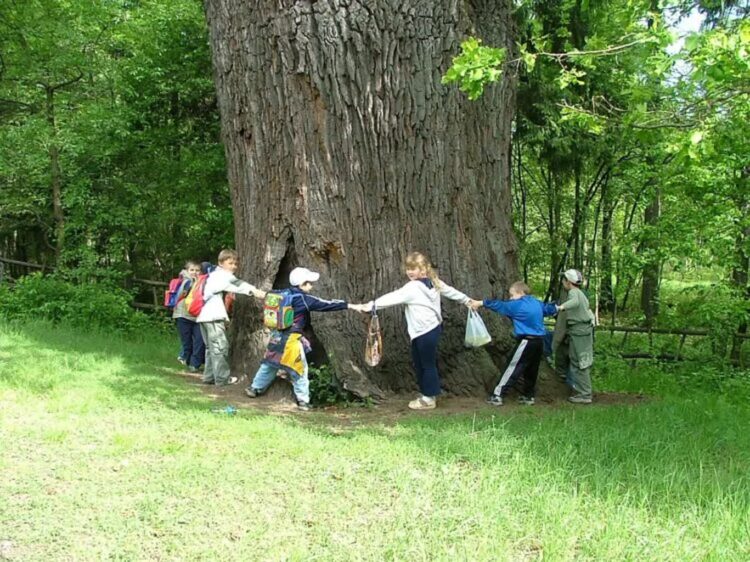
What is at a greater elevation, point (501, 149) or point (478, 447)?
point (501, 149)

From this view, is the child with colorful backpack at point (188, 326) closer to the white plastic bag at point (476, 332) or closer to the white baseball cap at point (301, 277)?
the white baseball cap at point (301, 277)

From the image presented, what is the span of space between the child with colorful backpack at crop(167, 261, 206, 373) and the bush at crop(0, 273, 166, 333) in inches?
106

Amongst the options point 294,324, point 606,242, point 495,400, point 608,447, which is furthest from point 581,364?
point 606,242

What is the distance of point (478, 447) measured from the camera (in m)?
4.65

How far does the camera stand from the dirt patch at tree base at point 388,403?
6.26 m

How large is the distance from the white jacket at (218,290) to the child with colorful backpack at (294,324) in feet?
1.73

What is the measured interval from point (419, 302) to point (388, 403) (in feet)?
3.56

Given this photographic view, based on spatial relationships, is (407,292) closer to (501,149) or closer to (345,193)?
(345,193)

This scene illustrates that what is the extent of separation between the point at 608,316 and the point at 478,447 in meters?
19.0

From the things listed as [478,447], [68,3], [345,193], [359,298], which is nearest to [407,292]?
[359,298]

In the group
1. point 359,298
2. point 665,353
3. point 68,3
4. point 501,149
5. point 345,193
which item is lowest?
point 665,353

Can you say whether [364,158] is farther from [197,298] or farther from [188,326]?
[188,326]

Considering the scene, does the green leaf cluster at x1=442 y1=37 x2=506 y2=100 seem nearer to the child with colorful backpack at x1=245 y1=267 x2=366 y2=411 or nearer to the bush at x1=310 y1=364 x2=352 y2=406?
the child with colorful backpack at x1=245 y1=267 x2=366 y2=411

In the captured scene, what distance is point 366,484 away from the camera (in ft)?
13.5
